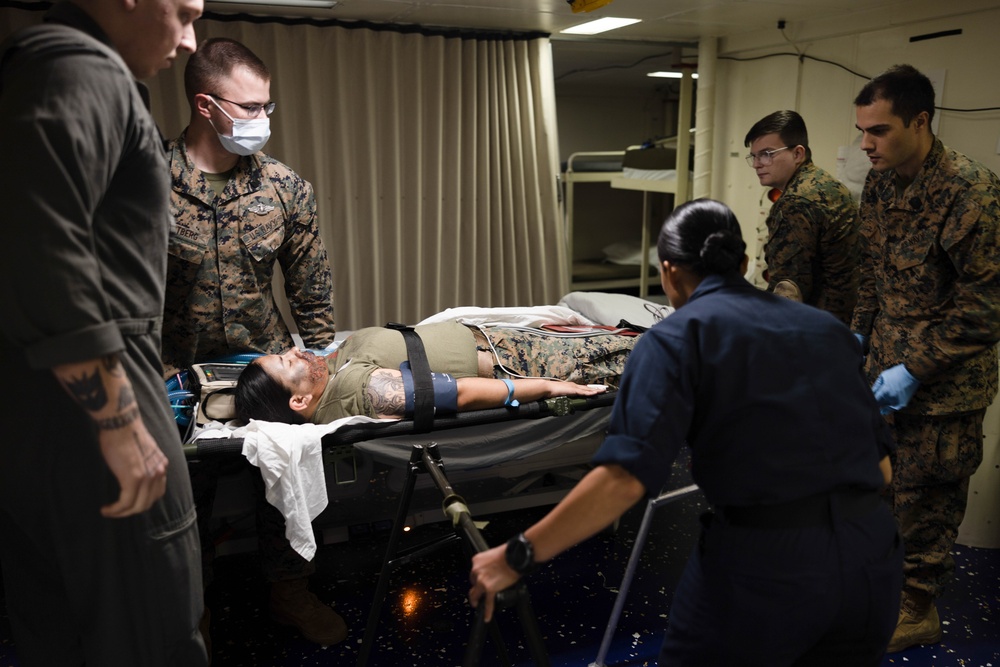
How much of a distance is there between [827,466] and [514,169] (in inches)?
118

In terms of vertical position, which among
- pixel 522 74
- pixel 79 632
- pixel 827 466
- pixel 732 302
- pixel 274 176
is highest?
pixel 522 74

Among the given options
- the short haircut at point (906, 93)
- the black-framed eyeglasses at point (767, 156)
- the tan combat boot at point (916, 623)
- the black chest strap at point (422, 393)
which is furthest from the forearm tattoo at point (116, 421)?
the black-framed eyeglasses at point (767, 156)

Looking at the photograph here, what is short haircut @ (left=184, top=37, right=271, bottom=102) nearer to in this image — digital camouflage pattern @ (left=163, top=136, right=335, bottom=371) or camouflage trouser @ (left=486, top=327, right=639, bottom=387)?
digital camouflage pattern @ (left=163, top=136, right=335, bottom=371)

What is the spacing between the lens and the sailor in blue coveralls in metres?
1.16

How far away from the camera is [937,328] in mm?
2070

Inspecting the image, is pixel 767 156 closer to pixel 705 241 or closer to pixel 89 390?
pixel 705 241

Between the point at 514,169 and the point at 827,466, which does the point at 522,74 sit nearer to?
the point at 514,169

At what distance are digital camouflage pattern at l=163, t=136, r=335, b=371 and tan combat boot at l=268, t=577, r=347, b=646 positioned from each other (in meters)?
0.74

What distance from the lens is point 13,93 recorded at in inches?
38.8

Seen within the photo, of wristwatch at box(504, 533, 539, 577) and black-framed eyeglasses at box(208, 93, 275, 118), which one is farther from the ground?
black-framed eyeglasses at box(208, 93, 275, 118)

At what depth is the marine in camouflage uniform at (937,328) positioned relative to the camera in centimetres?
200

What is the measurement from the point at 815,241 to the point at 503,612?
1675 mm

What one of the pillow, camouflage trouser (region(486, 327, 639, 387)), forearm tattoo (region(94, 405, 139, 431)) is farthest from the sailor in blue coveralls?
the pillow

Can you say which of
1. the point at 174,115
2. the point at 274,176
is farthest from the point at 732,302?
the point at 174,115
